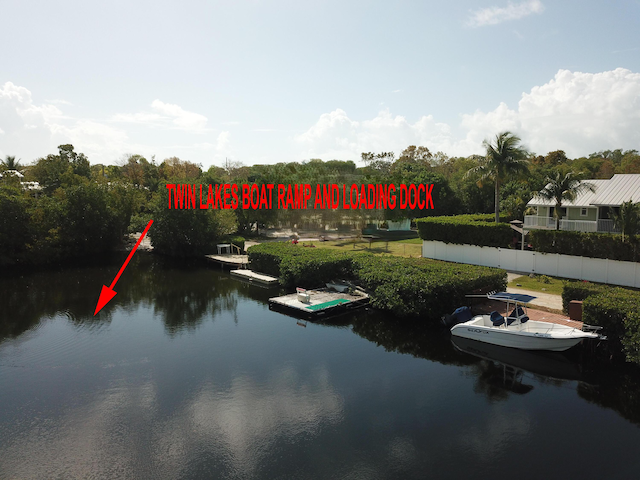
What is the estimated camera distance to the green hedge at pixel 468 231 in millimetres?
33406

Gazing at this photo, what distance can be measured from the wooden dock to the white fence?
1684cm

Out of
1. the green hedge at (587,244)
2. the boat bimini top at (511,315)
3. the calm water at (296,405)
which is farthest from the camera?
the green hedge at (587,244)

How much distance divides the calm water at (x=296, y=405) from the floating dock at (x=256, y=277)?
31.0ft

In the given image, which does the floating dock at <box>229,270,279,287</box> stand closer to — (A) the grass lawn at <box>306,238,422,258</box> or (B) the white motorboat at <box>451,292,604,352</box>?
(A) the grass lawn at <box>306,238,422,258</box>

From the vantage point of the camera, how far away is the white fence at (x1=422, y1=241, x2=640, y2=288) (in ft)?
90.3

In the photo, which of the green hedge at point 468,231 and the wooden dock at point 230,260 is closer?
the green hedge at point 468,231

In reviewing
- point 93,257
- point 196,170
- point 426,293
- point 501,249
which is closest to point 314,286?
point 426,293

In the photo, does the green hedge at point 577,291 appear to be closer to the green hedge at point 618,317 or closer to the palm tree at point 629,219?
the green hedge at point 618,317

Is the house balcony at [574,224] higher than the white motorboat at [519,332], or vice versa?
the house balcony at [574,224]

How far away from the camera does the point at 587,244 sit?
28.8 metres

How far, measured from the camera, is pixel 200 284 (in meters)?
35.5
